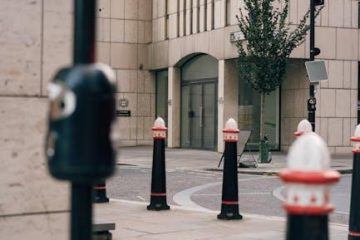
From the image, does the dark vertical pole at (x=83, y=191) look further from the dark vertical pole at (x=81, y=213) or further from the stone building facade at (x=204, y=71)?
the stone building facade at (x=204, y=71)

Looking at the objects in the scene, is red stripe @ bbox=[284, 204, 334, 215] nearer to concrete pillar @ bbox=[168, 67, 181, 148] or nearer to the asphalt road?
the asphalt road

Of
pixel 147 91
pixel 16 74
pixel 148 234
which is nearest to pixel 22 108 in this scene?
pixel 16 74

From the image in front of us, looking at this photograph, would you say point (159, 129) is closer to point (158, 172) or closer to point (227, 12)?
point (158, 172)

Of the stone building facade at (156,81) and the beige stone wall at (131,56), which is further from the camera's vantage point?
the beige stone wall at (131,56)

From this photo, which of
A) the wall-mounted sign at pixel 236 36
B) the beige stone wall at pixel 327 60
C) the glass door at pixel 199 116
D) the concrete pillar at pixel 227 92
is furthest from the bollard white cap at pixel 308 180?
the glass door at pixel 199 116

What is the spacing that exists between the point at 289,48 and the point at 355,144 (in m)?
17.4

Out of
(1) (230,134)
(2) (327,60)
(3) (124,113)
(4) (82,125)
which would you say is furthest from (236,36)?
(4) (82,125)

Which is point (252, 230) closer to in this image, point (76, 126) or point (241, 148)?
point (76, 126)

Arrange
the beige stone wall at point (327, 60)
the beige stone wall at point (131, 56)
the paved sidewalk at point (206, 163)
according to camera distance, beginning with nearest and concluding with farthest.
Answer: the paved sidewalk at point (206, 163), the beige stone wall at point (327, 60), the beige stone wall at point (131, 56)

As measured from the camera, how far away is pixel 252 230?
338 inches

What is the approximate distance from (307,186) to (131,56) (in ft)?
120

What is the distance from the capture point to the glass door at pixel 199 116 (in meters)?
33.3

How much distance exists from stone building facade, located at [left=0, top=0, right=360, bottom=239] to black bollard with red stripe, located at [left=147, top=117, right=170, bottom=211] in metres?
4.63

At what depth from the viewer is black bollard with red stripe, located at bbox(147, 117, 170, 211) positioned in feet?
33.9
